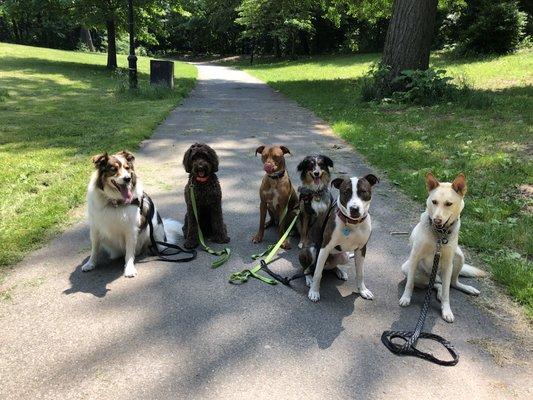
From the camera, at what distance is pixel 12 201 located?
605 centimetres

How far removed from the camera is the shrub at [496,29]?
2327 cm

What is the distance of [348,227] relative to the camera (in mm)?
3814

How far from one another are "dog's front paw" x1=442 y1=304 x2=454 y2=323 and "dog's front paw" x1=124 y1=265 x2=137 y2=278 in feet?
9.87

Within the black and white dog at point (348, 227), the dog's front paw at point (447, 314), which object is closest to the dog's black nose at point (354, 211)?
the black and white dog at point (348, 227)

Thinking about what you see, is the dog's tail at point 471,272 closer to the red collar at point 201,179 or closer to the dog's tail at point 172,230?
the red collar at point 201,179

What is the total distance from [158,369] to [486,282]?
3.32 m

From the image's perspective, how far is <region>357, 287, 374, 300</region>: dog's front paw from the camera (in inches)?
161

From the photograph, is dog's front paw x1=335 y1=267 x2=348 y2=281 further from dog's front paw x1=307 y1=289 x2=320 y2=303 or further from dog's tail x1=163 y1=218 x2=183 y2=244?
dog's tail x1=163 y1=218 x2=183 y2=244

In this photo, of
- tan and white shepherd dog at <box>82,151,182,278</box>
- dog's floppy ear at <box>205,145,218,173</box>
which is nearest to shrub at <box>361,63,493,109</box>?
dog's floppy ear at <box>205,145,218,173</box>

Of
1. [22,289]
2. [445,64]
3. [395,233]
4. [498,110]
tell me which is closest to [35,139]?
[22,289]

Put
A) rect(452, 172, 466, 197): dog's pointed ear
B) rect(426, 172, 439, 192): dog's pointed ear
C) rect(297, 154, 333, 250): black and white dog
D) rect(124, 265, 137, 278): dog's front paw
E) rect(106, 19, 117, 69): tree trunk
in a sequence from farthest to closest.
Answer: rect(106, 19, 117, 69): tree trunk → rect(297, 154, 333, 250): black and white dog → rect(124, 265, 137, 278): dog's front paw → rect(426, 172, 439, 192): dog's pointed ear → rect(452, 172, 466, 197): dog's pointed ear

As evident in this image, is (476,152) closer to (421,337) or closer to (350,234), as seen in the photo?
(350,234)

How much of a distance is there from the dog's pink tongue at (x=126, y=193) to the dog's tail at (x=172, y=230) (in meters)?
1.03

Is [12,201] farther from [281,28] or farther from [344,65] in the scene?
[281,28]
